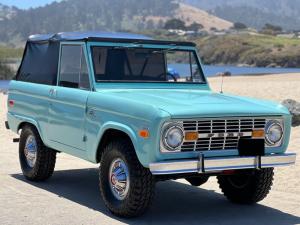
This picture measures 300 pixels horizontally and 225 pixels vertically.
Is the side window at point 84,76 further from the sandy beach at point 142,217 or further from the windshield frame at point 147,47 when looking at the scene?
the sandy beach at point 142,217

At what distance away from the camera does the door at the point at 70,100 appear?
7.73 m

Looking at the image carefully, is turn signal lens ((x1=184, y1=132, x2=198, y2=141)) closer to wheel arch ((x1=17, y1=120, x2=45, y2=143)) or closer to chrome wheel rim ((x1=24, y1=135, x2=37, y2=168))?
wheel arch ((x1=17, y1=120, x2=45, y2=143))

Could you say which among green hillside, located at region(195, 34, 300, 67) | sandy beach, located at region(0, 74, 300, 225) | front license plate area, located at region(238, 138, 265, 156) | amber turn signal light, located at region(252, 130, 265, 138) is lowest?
green hillside, located at region(195, 34, 300, 67)

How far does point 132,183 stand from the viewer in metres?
6.69

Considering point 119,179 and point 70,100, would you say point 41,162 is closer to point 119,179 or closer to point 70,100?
point 70,100

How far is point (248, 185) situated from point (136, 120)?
1.88 meters

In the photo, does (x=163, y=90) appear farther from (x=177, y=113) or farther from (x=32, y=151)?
(x=32, y=151)

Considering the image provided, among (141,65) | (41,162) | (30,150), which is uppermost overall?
(141,65)

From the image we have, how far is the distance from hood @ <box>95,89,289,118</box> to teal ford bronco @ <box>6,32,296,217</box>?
11 millimetres

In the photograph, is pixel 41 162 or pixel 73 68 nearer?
pixel 73 68

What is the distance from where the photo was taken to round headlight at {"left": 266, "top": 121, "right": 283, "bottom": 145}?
702 cm

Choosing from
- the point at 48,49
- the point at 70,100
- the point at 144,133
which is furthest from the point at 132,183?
the point at 48,49

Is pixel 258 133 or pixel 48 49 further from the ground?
pixel 48 49

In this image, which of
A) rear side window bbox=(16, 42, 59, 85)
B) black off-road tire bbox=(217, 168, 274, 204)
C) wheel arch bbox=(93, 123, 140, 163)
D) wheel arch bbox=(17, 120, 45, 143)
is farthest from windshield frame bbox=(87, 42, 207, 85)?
wheel arch bbox=(17, 120, 45, 143)
